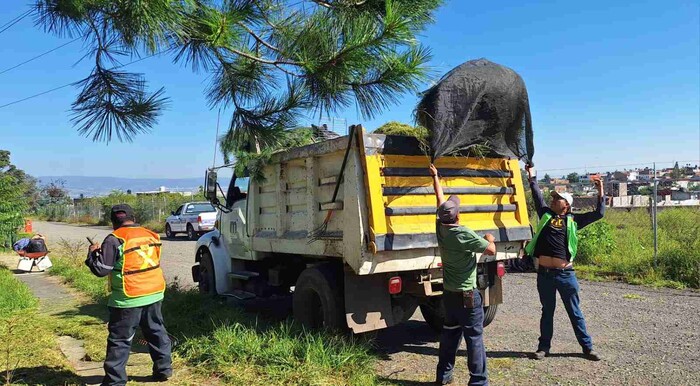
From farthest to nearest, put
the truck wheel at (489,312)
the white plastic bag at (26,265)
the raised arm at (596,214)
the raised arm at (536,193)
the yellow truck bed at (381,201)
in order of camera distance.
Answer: the white plastic bag at (26,265) < the truck wheel at (489,312) < the raised arm at (536,193) < the raised arm at (596,214) < the yellow truck bed at (381,201)

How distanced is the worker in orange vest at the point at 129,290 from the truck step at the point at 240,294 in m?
2.51

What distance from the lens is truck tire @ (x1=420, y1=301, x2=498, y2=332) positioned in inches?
239

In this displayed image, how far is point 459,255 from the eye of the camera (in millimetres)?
4586

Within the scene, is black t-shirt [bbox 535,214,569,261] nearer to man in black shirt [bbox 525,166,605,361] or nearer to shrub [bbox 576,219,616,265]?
man in black shirt [bbox 525,166,605,361]

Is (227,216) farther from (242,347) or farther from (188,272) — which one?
(188,272)

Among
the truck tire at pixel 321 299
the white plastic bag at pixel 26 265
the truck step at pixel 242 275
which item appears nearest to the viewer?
the truck tire at pixel 321 299

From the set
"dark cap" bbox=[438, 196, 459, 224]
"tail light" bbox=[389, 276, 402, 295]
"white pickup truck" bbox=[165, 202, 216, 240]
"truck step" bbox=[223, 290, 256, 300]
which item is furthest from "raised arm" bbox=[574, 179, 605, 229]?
"white pickup truck" bbox=[165, 202, 216, 240]

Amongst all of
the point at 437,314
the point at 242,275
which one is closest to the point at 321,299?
the point at 437,314

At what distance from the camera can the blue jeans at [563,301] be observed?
5320mm

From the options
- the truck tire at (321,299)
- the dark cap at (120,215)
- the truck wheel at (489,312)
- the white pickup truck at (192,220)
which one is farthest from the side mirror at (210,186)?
the white pickup truck at (192,220)

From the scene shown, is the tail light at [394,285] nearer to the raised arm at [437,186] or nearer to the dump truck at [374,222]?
the dump truck at [374,222]

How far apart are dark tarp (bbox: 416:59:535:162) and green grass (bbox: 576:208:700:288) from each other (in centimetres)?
568

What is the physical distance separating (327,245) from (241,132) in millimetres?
1466

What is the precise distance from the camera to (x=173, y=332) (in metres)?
6.32
